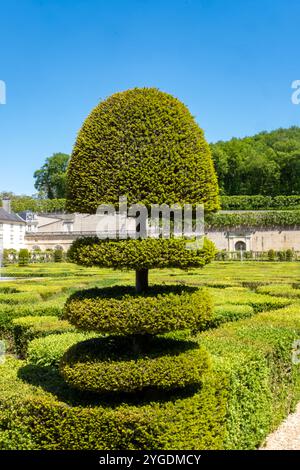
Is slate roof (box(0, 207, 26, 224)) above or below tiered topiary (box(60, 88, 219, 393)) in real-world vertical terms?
above

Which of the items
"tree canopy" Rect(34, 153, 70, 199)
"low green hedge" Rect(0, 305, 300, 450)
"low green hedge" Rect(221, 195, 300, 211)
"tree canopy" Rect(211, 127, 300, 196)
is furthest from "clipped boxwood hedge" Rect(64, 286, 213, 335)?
"tree canopy" Rect(34, 153, 70, 199)

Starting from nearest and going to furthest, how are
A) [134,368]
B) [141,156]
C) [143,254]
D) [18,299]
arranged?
[134,368]
[143,254]
[141,156]
[18,299]

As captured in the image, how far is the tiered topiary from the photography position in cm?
474

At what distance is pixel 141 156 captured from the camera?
16.3 ft

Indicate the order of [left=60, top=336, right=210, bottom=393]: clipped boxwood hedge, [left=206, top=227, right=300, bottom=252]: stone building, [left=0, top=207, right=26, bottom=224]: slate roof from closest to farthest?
[left=60, top=336, right=210, bottom=393]: clipped boxwood hedge → [left=0, top=207, right=26, bottom=224]: slate roof → [left=206, top=227, right=300, bottom=252]: stone building

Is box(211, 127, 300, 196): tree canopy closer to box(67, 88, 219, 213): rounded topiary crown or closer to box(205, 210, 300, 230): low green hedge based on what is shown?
box(205, 210, 300, 230): low green hedge

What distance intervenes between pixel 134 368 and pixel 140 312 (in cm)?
52

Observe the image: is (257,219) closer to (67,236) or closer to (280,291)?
(67,236)

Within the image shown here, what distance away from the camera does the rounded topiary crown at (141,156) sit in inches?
195

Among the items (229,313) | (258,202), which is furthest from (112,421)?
(258,202)

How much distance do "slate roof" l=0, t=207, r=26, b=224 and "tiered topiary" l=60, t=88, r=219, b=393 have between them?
51984 millimetres

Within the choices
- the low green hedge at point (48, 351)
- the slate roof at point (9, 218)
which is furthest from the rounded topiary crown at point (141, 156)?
the slate roof at point (9, 218)
